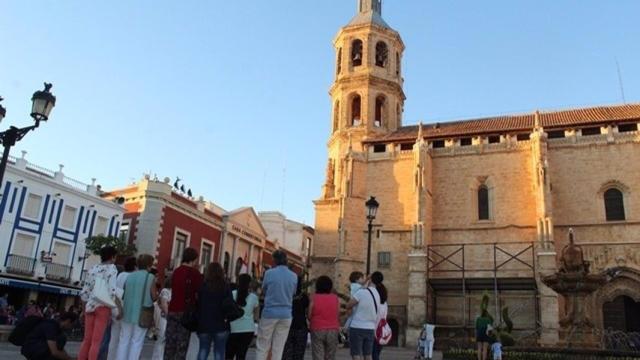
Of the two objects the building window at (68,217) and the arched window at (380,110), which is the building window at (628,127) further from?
the building window at (68,217)

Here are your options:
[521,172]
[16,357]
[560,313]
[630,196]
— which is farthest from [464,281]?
[16,357]

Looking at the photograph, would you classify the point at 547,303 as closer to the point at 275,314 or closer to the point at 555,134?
the point at 555,134

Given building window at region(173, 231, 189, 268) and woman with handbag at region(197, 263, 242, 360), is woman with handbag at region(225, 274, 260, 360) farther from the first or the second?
building window at region(173, 231, 189, 268)

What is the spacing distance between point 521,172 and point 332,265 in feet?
40.2

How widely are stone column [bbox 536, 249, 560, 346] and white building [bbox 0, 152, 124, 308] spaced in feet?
75.4

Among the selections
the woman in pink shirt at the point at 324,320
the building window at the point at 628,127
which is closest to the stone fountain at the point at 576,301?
the woman in pink shirt at the point at 324,320

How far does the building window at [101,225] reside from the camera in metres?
28.8

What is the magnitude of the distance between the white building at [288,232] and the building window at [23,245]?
29.3 metres

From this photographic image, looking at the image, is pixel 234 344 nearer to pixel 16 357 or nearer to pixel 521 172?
pixel 16 357

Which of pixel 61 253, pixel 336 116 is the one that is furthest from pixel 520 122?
pixel 61 253

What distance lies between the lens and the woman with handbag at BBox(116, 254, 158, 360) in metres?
6.48

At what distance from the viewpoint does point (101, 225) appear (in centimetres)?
2897

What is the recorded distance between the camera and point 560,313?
85.2 ft

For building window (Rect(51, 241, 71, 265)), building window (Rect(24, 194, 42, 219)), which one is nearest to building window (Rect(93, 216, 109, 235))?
building window (Rect(51, 241, 71, 265))
